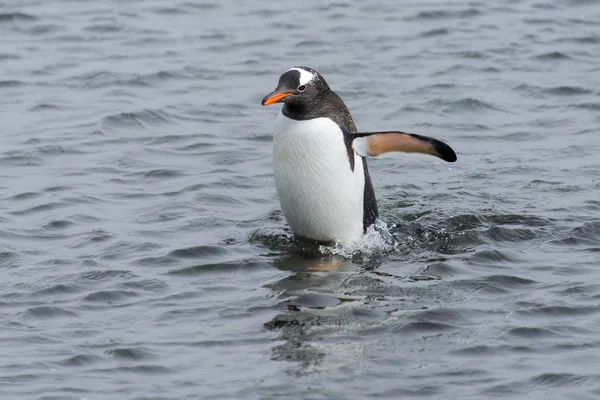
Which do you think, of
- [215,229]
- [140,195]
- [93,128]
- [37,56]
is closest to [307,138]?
[215,229]

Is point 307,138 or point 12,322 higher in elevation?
point 307,138

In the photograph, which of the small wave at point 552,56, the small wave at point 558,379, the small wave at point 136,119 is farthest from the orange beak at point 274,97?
the small wave at point 552,56

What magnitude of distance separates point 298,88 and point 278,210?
1556 millimetres

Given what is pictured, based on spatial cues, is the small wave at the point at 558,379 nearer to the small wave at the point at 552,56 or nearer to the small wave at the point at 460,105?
the small wave at the point at 460,105

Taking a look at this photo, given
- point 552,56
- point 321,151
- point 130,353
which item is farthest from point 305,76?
point 552,56

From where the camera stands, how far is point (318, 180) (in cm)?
792

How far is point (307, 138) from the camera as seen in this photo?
25.6 ft

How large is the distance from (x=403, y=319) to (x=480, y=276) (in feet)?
3.11

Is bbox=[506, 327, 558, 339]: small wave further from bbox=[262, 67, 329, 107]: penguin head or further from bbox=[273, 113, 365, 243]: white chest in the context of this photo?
bbox=[262, 67, 329, 107]: penguin head

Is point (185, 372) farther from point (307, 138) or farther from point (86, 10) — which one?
point (86, 10)

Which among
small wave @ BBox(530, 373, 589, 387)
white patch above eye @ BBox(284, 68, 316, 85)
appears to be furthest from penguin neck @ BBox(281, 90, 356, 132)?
small wave @ BBox(530, 373, 589, 387)

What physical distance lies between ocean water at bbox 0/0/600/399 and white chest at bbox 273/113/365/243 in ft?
0.54

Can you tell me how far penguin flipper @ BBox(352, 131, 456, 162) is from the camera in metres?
7.81

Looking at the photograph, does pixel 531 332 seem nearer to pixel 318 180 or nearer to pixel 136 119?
pixel 318 180
